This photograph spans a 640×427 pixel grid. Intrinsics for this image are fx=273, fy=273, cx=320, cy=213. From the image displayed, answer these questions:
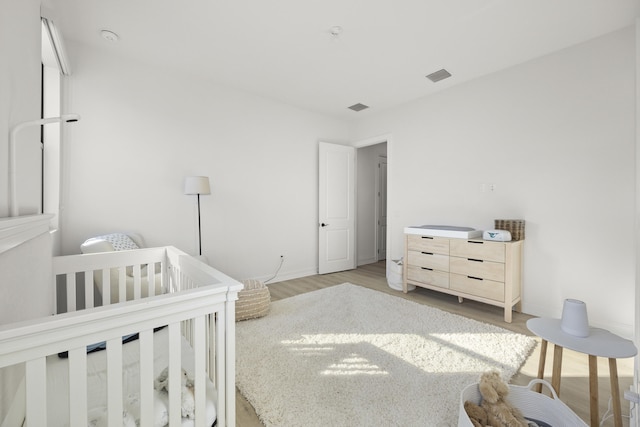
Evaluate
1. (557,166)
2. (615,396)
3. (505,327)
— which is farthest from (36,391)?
(557,166)

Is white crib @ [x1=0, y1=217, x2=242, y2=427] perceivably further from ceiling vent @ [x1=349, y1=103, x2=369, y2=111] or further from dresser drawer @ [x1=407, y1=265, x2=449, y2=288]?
ceiling vent @ [x1=349, y1=103, x2=369, y2=111]

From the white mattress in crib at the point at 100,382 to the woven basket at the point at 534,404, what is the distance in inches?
42.2

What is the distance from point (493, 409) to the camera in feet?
3.91

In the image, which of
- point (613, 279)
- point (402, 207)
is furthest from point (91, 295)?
point (613, 279)

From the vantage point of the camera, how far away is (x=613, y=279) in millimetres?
2379

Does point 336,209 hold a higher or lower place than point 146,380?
higher

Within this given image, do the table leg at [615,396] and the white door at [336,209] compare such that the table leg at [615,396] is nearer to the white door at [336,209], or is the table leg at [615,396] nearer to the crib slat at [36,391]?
the crib slat at [36,391]

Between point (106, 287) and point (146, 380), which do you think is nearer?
point (146, 380)

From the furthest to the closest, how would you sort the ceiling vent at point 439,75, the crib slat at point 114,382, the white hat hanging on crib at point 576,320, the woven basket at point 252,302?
1. the ceiling vent at point 439,75
2. the woven basket at point 252,302
3. the white hat hanging on crib at point 576,320
4. the crib slat at point 114,382

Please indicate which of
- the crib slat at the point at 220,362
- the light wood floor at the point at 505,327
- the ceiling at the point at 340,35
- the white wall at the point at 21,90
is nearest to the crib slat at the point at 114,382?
the crib slat at the point at 220,362

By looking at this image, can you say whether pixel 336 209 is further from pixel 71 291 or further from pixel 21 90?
pixel 21 90

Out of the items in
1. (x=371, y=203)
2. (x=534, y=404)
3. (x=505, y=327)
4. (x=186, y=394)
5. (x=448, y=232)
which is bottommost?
(x=505, y=327)

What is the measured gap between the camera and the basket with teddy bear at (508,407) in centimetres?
115

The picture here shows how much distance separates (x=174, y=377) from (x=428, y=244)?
9.73ft
